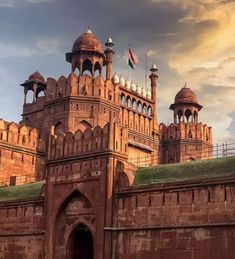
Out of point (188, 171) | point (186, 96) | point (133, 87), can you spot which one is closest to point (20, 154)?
point (133, 87)

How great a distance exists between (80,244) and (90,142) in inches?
164

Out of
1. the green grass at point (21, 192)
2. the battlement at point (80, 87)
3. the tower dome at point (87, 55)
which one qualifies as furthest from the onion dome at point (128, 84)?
the green grass at point (21, 192)

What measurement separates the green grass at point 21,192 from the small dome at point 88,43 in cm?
1022

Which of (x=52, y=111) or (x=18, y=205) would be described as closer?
(x=18, y=205)

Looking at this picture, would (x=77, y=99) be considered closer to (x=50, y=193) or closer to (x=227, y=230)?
(x=50, y=193)

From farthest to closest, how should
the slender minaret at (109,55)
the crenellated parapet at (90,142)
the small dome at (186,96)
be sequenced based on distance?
the small dome at (186,96) → the slender minaret at (109,55) → the crenellated parapet at (90,142)

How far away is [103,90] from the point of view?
31703mm

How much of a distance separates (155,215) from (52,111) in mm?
14702

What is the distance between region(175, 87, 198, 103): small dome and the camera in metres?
39.8

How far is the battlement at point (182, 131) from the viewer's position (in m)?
38.8

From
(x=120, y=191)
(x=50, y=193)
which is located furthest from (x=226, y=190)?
(x=50, y=193)

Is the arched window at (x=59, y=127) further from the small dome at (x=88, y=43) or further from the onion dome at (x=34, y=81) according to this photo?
the onion dome at (x=34, y=81)

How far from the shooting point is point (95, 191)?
20.6 metres

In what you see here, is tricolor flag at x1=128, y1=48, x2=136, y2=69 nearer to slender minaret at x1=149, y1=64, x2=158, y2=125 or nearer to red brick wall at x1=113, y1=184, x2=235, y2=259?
slender minaret at x1=149, y1=64, x2=158, y2=125
